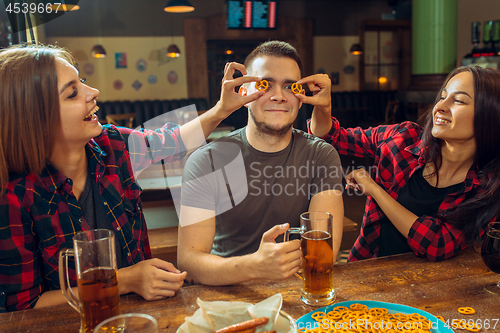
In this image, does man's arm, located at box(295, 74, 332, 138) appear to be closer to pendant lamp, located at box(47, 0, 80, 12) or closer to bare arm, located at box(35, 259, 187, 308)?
bare arm, located at box(35, 259, 187, 308)

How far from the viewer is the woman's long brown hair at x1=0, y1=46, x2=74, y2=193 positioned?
1197 millimetres


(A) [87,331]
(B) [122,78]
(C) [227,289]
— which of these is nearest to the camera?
(A) [87,331]

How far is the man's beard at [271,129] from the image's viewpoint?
171cm

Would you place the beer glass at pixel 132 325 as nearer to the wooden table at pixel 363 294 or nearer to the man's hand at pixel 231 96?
the wooden table at pixel 363 294

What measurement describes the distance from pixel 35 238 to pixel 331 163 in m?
1.16

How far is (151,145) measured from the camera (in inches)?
67.7

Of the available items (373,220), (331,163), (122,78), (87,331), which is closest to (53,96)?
(87,331)

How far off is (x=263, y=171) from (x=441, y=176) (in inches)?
31.1

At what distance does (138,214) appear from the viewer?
5.08 ft

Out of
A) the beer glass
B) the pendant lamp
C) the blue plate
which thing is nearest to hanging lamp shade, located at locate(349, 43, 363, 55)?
the pendant lamp

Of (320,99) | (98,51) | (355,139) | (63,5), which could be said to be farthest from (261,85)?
(98,51)

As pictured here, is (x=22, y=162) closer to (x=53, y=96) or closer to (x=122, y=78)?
(x=53, y=96)

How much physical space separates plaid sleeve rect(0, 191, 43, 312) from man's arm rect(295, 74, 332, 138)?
3.73 feet

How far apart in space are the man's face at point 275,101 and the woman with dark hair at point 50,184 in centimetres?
64
